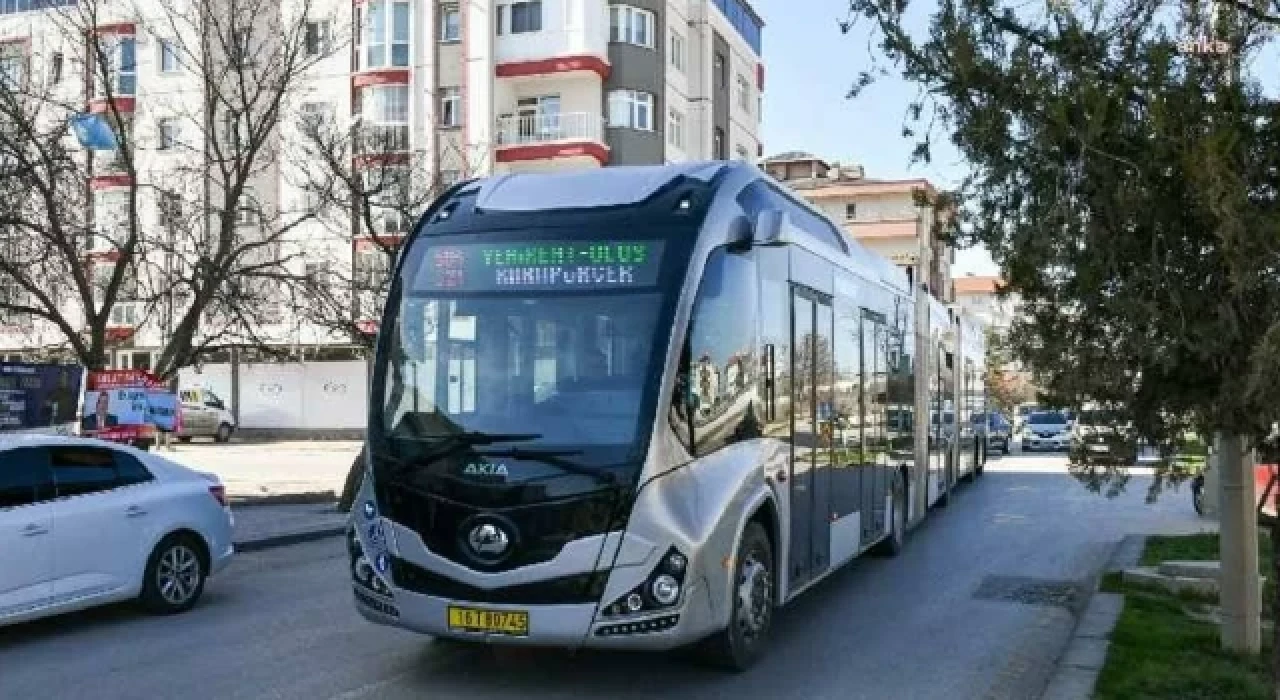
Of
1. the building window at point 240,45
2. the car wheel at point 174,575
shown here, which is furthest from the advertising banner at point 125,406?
the car wheel at point 174,575

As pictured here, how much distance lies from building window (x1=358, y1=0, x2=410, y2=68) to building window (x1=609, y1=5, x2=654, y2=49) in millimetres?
7583

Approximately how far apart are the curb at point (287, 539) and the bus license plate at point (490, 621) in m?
8.28

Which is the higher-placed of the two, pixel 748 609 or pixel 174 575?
pixel 748 609

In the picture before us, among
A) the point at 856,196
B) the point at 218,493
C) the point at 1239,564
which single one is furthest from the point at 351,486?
the point at 856,196

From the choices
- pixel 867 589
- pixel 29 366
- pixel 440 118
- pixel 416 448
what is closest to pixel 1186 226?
pixel 416 448

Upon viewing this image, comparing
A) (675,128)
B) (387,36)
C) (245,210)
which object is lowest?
(245,210)

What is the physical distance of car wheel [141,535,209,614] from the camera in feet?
32.5

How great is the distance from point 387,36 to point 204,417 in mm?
15271

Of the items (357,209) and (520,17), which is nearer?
(357,209)

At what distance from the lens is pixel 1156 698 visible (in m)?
6.82

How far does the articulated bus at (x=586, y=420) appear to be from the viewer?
6.80 meters

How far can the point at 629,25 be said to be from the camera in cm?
4475

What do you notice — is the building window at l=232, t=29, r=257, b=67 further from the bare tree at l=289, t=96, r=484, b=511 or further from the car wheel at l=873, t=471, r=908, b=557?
the car wheel at l=873, t=471, r=908, b=557

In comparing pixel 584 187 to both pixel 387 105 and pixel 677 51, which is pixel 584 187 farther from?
pixel 677 51
